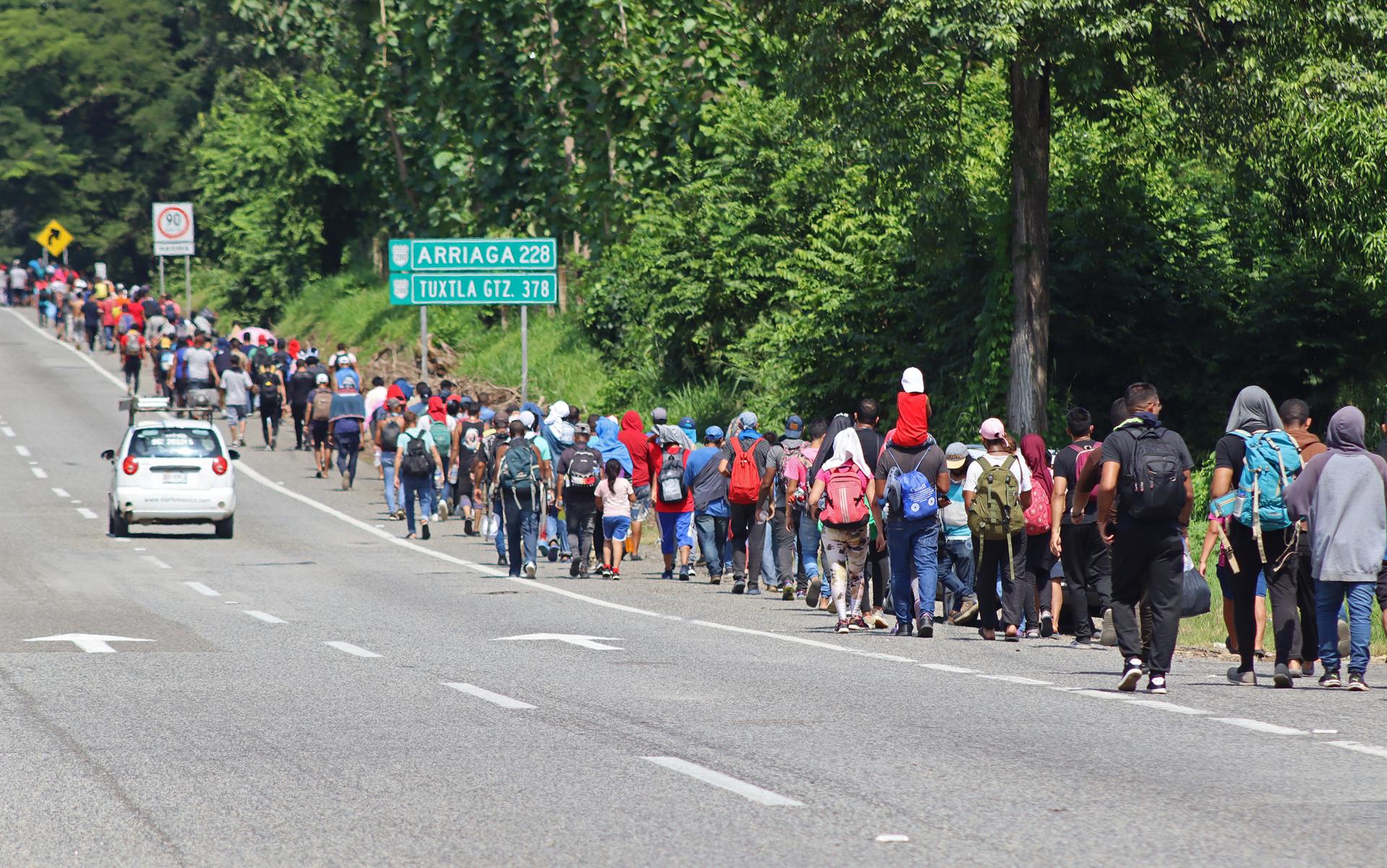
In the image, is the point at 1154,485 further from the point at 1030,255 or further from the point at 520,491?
→ the point at 1030,255

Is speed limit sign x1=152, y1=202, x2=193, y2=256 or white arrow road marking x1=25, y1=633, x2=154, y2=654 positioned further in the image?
speed limit sign x1=152, y1=202, x2=193, y2=256

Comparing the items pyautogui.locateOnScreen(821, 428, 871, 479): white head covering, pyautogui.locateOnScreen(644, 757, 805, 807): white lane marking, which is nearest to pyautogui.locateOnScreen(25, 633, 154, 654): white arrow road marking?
pyautogui.locateOnScreen(821, 428, 871, 479): white head covering

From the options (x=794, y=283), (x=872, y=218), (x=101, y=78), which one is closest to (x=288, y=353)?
(x=794, y=283)

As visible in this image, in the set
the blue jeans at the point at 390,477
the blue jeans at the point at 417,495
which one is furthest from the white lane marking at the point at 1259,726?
the blue jeans at the point at 390,477

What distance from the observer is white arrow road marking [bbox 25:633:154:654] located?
46.6 ft

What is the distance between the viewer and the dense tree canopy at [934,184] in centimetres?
2180

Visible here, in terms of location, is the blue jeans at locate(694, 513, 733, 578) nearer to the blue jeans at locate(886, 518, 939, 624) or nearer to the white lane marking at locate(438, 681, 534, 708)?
the blue jeans at locate(886, 518, 939, 624)

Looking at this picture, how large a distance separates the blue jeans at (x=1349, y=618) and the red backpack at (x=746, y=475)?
839 centimetres

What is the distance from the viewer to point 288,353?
137 feet

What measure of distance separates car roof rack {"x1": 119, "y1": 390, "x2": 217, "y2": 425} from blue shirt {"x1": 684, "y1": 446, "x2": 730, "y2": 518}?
41.1 ft

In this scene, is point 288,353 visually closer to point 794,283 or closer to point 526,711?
point 794,283

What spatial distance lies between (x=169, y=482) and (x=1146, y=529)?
57.5ft

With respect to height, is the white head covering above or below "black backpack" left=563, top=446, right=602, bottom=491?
above

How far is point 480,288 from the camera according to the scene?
3231cm
